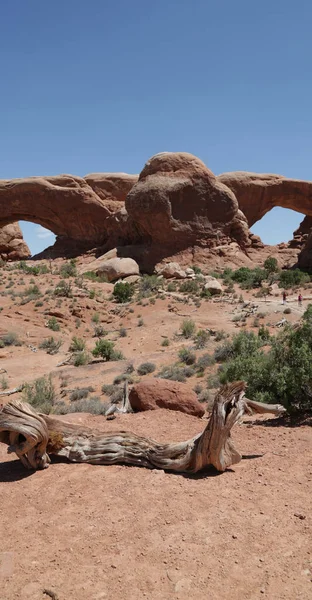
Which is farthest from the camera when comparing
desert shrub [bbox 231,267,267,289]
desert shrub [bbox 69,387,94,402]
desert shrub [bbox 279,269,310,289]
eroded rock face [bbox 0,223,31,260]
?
eroded rock face [bbox 0,223,31,260]

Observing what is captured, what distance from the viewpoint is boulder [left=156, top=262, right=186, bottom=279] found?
1144 inches

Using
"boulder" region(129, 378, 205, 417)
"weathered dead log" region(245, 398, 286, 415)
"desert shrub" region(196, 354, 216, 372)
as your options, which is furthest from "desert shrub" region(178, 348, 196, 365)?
"weathered dead log" region(245, 398, 286, 415)

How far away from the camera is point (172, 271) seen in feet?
95.7

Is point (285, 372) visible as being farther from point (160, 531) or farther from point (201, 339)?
point (201, 339)

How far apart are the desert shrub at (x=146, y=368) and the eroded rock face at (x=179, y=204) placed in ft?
62.5

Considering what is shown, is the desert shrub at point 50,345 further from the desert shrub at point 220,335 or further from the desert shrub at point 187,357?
the desert shrub at point 220,335

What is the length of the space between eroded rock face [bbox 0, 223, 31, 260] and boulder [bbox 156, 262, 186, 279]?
54.9 ft

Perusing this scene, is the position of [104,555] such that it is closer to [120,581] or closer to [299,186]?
[120,581]

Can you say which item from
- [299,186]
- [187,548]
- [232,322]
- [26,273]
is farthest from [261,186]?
[187,548]

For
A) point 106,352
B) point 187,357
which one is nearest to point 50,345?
point 106,352

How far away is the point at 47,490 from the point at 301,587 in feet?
8.59

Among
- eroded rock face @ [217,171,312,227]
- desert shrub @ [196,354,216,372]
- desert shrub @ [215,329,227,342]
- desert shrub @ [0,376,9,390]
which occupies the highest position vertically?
eroded rock face @ [217,171,312,227]

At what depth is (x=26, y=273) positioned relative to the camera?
30766mm

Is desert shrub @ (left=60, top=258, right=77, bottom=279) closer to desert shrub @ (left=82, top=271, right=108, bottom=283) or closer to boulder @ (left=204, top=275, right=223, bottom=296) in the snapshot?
desert shrub @ (left=82, top=271, right=108, bottom=283)
